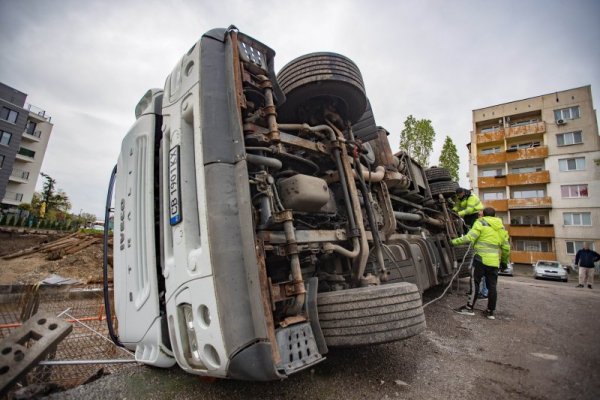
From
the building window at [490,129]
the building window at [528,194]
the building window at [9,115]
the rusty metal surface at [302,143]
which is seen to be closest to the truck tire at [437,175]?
the rusty metal surface at [302,143]

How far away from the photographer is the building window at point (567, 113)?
24108mm

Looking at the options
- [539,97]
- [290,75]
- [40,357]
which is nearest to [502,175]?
[539,97]

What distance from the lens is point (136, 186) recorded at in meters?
2.41

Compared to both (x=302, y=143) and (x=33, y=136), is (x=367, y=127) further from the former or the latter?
(x=33, y=136)

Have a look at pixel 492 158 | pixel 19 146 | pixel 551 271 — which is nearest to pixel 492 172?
pixel 492 158

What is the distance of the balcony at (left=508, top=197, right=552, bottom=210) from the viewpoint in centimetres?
2381

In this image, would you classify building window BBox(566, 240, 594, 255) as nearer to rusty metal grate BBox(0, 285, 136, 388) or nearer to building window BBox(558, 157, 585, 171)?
building window BBox(558, 157, 585, 171)

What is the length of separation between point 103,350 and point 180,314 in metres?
2.98

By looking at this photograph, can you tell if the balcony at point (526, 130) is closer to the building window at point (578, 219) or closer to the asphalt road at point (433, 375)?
the building window at point (578, 219)

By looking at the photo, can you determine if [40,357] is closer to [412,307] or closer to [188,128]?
[188,128]

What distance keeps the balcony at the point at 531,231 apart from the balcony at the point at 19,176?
4912cm

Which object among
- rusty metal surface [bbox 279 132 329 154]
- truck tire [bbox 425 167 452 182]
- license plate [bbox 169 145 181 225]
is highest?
truck tire [bbox 425 167 452 182]

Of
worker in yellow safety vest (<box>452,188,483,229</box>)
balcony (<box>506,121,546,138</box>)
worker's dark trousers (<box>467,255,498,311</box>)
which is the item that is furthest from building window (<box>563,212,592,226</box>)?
worker's dark trousers (<box>467,255,498,311</box>)

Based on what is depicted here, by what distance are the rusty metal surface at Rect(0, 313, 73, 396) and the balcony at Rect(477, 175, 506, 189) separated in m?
31.9
